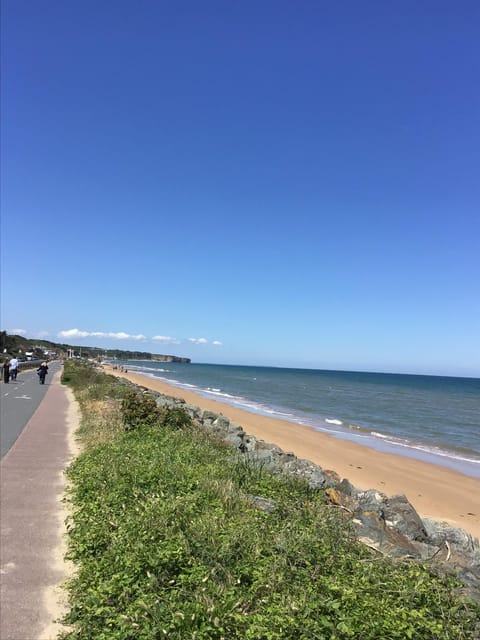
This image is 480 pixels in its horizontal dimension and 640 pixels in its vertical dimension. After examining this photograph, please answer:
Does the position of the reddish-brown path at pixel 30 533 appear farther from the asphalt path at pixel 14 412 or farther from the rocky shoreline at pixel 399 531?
the rocky shoreline at pixel 399 531

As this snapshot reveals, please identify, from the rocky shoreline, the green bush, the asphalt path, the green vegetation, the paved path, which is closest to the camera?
the green vegetation

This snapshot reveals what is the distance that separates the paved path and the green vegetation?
247mm

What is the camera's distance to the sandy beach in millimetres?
10320

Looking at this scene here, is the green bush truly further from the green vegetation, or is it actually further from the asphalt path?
the green vegetation

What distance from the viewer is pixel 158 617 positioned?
3270 mm

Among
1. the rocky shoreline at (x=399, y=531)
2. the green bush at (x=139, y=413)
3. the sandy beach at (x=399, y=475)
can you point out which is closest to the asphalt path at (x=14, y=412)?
the green bush at (x=139, y=413)

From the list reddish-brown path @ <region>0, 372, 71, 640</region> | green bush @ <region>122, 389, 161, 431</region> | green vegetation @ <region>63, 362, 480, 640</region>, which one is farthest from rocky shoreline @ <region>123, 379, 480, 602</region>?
green bush @ <region>122, 389, 161, 431</region>

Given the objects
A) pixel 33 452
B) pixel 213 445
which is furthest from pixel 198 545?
pixel 33 452

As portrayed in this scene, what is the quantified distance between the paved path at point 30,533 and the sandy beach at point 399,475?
7.35 meters

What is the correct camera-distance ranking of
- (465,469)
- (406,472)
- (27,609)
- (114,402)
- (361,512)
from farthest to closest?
(114,402) → (465,469) → (406,472) → (361,512) → (27,609)

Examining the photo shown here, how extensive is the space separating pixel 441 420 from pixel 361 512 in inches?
955

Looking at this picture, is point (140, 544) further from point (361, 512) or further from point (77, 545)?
point (361, 512)

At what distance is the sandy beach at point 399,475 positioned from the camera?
1032 centimetres

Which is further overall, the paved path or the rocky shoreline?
the rocky shoreline
